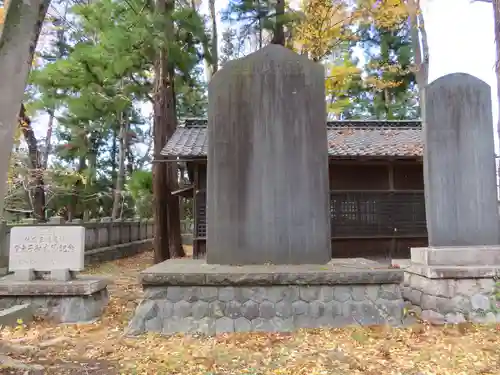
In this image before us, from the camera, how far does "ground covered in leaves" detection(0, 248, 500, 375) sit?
167 inches

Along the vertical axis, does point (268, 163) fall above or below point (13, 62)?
below

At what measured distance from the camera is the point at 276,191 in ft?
21.1

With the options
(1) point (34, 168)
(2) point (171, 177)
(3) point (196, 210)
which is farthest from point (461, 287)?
(1) point (34, 168)

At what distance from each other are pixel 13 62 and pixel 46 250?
3.81 meters

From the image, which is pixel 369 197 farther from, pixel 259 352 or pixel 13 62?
pixel 13 62

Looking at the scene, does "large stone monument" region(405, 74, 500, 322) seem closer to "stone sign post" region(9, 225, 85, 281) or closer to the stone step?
"stone sign post" region(9, 225, 85, 281)

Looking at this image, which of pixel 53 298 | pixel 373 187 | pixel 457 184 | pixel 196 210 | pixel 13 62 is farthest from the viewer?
pixel 373 187

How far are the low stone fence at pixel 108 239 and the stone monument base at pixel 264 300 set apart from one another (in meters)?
6.75

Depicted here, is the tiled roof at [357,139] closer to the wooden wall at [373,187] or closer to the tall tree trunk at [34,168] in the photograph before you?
the wooden wall at [373,187]

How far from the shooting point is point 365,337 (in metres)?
5.21

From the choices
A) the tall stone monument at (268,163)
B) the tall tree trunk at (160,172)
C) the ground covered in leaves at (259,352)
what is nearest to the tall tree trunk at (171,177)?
the tall tree trunk at (160,172)

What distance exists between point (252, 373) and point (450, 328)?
3067 mm

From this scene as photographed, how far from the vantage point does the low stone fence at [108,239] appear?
37.8 feet

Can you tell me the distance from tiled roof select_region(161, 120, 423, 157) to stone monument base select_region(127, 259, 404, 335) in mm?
5572
